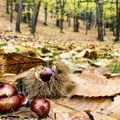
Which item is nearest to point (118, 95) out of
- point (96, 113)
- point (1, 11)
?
point (96, 113)

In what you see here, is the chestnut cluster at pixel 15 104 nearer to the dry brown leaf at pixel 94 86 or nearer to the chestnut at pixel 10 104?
the chestnut at pixel 10 104

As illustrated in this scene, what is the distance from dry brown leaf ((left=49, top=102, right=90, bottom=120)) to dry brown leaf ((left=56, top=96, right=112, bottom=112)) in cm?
4

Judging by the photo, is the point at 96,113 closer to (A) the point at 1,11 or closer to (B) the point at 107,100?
(B) the point at 107,100

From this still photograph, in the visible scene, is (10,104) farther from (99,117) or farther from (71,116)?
(99,117)

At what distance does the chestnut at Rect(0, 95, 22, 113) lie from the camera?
137 cm

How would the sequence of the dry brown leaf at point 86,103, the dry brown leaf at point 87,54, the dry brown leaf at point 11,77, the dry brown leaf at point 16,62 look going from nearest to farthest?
the dry brown leaf at point 86,103 → the dry brown leaf at point 11,77 → the dry brown leaf at point 16,62 → the dry brown leaf at point 87,54

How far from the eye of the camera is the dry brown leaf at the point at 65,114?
1.35 meters

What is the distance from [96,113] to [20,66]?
0.86 meters

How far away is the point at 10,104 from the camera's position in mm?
1390

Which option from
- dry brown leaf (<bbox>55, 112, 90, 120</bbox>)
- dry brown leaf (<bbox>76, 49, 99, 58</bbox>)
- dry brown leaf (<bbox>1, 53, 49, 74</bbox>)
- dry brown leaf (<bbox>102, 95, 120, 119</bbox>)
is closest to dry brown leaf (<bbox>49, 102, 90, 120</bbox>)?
dry brown leaf (<bbox>55, 112, 90, 120</bbox>)

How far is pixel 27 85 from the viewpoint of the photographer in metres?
1.61

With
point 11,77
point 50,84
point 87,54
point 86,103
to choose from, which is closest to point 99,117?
point 86,103

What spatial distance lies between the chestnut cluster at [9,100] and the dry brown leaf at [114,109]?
38 centimetres

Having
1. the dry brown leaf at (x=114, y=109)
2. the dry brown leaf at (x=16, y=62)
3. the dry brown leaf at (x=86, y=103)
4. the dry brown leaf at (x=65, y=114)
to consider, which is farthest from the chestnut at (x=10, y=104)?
the dry brown leaf at (x=16, y=62)
